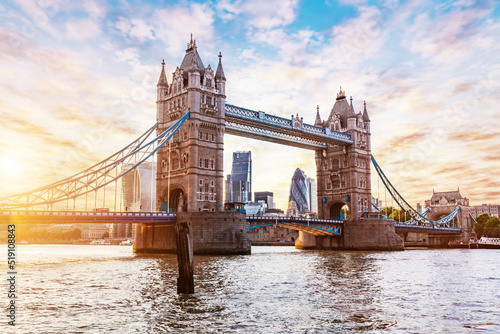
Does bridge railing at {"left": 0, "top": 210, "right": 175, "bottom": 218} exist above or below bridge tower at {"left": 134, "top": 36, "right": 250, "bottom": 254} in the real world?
below

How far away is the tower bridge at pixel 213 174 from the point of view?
2258 inches

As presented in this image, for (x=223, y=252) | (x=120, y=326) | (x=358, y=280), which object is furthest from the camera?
(x=223, y=252)

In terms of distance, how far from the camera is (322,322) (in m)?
17.6

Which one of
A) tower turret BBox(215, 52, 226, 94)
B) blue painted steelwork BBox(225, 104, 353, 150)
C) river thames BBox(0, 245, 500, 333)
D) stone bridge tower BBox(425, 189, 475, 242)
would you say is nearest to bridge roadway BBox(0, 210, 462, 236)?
blue painted steelwork BBox(225, 104, 353, 150)

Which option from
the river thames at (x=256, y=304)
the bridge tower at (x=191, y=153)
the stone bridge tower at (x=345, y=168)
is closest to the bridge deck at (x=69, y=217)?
the bridge tower at (x=191, y=153)

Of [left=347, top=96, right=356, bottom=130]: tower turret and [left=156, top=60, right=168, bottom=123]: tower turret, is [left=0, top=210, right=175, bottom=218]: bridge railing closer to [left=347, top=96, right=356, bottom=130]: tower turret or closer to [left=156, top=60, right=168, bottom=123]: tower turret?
[left=156, top=60, right=168, bottom=123]: tower turret

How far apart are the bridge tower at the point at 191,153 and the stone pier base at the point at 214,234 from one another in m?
0.13

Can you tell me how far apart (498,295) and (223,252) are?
37.1 m

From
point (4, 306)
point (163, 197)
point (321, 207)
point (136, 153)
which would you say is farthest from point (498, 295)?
point (321, 207)

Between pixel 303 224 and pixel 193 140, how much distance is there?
25.5 m

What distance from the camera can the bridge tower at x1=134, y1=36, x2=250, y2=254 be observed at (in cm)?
6338

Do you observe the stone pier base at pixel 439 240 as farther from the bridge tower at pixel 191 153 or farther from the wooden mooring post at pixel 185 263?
the wooden mooring post at pixel 185 263

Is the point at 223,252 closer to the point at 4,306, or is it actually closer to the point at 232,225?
the point at 232,225

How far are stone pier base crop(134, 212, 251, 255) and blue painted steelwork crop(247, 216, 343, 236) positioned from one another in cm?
758
